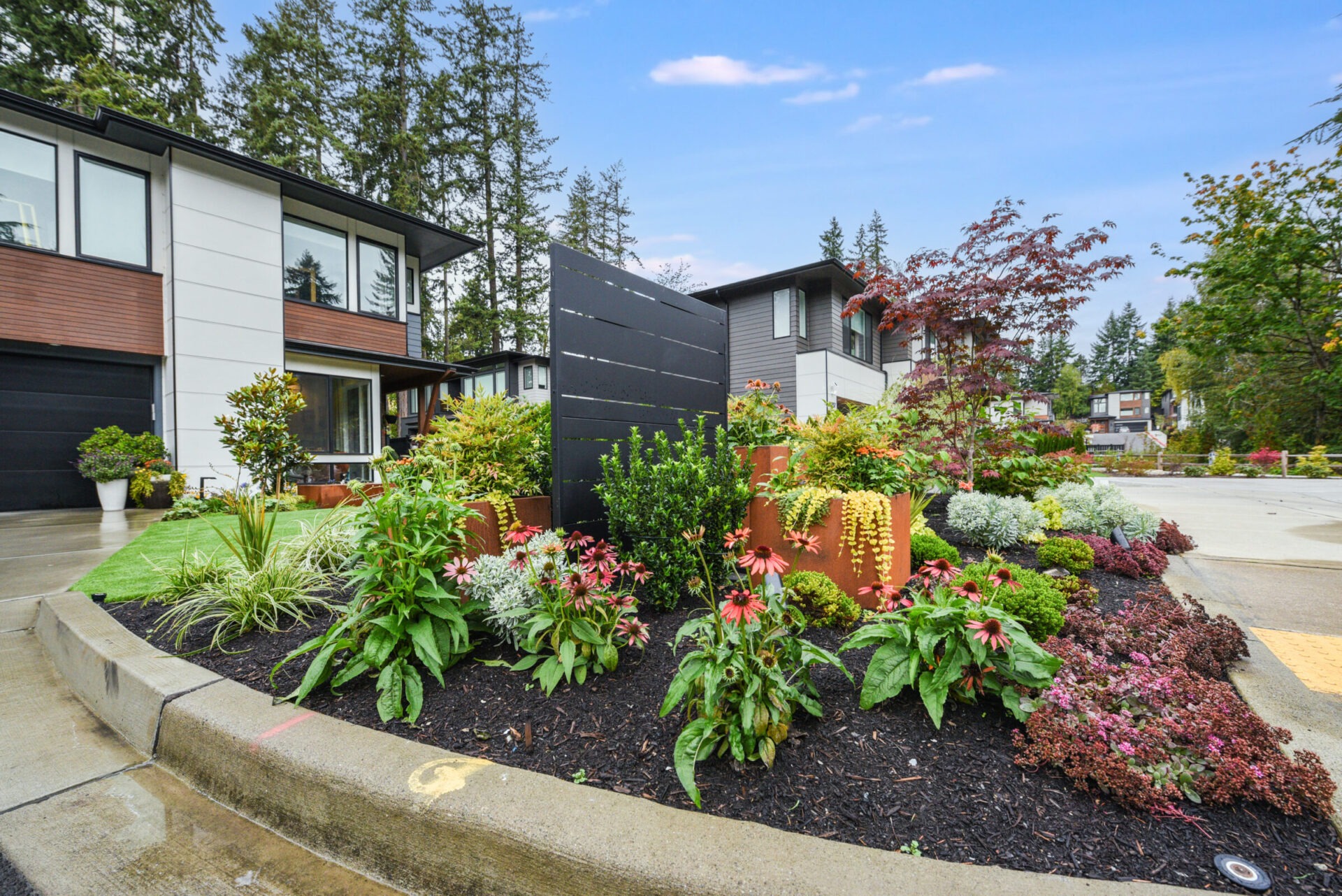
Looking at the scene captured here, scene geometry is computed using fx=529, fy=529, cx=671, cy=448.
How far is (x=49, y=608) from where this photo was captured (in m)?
2.79

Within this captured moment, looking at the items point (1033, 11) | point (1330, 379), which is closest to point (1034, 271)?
point (1033, 11)

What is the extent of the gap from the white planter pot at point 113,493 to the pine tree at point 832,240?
106ft

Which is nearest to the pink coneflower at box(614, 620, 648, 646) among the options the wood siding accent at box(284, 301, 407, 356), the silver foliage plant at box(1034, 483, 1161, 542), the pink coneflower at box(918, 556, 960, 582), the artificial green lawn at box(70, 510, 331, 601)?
the pink coneflower at box(918, 556, 960, 582)

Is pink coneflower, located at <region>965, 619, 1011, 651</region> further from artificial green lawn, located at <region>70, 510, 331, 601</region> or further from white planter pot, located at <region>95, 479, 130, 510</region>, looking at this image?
white planter pot, located at <region>95, 479, 130, 510</region>

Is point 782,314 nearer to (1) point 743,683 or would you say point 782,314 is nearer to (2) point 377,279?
(2) point 377,279

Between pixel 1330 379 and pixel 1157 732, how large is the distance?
58.9ft

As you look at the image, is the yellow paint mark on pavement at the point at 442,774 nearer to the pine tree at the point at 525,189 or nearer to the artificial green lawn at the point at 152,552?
the artificial green lawn at the point at 152,552

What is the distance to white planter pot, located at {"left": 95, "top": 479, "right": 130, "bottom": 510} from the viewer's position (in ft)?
23.8

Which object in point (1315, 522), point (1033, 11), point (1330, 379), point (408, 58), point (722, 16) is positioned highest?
point (408, 58)

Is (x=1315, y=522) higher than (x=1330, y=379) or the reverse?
the reverse

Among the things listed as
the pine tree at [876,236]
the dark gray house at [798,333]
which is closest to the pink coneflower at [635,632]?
the dark gray house at [798,333]

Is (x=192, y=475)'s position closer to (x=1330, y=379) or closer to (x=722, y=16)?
(x=722, y=16)

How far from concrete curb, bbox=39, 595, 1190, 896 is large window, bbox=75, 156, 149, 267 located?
9710mm

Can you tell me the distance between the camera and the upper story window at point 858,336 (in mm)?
14641
